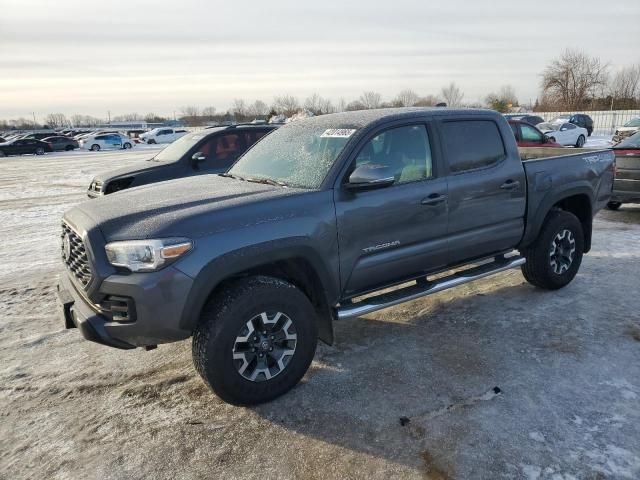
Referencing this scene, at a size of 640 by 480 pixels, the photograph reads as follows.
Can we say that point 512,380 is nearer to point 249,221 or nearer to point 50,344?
point 249,221

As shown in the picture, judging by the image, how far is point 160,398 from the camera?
137 inches

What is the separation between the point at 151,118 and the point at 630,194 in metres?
148

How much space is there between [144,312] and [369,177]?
5.64ft

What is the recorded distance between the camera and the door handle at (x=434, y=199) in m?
3.99

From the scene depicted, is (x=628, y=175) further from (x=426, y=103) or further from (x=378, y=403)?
(x=426, y=103)

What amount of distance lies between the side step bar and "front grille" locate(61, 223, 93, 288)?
5.72 feet

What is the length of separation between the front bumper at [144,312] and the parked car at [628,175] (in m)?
8.43

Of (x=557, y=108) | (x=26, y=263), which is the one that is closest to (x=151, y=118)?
(x=557, y=108)

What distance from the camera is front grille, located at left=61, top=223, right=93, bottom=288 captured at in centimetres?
318

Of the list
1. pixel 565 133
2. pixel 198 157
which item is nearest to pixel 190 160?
pixel 198 157

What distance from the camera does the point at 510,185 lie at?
181 inches

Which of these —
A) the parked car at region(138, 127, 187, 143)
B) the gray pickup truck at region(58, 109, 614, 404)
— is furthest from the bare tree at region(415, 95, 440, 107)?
the parked car at region(138, 127, 187, 143)

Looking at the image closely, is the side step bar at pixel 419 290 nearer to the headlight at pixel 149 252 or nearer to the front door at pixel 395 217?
the front door at pixel 395 217

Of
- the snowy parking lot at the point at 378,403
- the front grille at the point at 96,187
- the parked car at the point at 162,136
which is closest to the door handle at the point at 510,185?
the snowy parking lot at the point at 378,403
